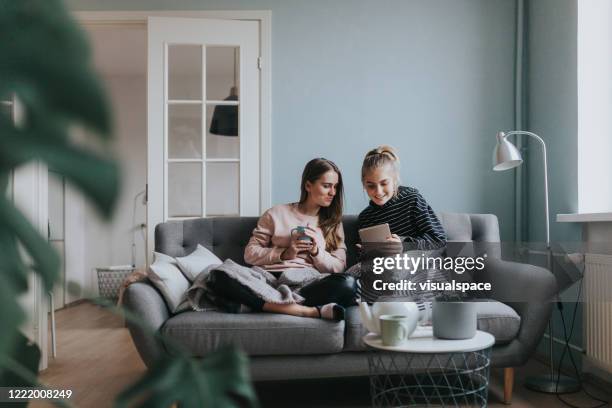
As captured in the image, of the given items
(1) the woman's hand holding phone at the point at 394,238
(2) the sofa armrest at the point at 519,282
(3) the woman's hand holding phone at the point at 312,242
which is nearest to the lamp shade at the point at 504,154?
(2) the sofa armrest at the point at 519,282

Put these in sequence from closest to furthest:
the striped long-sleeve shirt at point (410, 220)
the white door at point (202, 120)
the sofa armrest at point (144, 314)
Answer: the sofa armrest at point (144, 314), the striped long-sleeve shirt at point (410, 220), the white door at point (202, 120)

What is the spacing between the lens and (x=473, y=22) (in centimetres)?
338

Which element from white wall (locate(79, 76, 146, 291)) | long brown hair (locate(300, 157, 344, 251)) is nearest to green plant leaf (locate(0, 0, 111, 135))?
long brown hair (locate(300, 157, 344, 251))

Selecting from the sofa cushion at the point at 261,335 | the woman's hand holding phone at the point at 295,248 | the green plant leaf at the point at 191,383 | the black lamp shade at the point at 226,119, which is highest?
the black lamp shade at the point at 226,119

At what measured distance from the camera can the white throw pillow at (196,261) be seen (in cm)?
243

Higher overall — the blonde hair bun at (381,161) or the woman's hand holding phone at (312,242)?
the blonde hair bun at (381,161)

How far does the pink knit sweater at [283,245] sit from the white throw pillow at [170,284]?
0.43m

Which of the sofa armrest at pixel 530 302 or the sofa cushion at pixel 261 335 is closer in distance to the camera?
the sofa cushion at pixel 261 335

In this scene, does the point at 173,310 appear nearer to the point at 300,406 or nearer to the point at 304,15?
Answer: the point at 300,406

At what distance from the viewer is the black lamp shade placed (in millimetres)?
3295

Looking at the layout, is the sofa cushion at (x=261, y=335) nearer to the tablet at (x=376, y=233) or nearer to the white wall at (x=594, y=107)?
the tablet at (x=376, y=233)

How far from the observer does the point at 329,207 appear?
2836mm

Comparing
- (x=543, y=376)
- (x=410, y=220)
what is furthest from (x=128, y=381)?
(x=543, y=376)

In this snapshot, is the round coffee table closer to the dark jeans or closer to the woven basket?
the dark jeans
